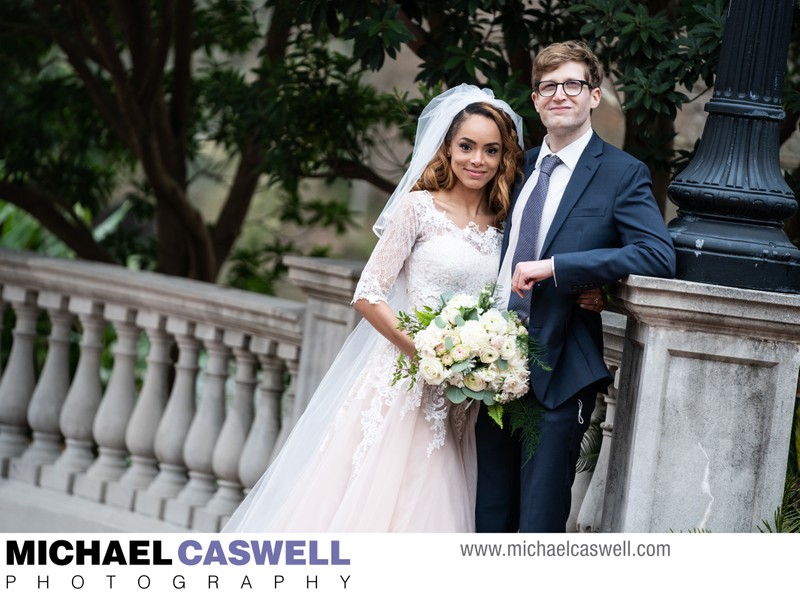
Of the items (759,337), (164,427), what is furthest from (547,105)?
(164,427)

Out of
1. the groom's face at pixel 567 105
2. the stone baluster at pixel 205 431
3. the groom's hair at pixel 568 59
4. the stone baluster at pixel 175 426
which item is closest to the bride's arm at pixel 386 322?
the groom's face at pixel 567 105

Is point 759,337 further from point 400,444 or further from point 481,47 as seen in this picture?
point 481,47

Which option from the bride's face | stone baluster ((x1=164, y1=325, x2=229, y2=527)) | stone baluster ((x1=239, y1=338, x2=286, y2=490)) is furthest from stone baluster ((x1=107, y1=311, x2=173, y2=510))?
the bride's face

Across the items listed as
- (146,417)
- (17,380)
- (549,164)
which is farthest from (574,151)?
(17,380)

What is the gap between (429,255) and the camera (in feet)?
13.4

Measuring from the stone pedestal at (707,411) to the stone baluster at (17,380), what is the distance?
11.1 ft

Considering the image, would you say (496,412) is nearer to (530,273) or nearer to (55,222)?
(530,273)

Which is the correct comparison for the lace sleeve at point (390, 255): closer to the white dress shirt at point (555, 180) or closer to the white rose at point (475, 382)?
the white dress shirt at point (555, 180)

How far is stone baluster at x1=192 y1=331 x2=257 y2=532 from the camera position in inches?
206

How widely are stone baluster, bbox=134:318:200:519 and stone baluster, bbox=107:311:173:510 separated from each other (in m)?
0.06

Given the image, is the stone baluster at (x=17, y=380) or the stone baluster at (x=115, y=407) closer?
the stone baluster at (x=115, y=407)

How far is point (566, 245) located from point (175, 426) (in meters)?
2.45

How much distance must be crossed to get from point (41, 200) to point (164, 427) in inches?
104

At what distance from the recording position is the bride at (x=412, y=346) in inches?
159
